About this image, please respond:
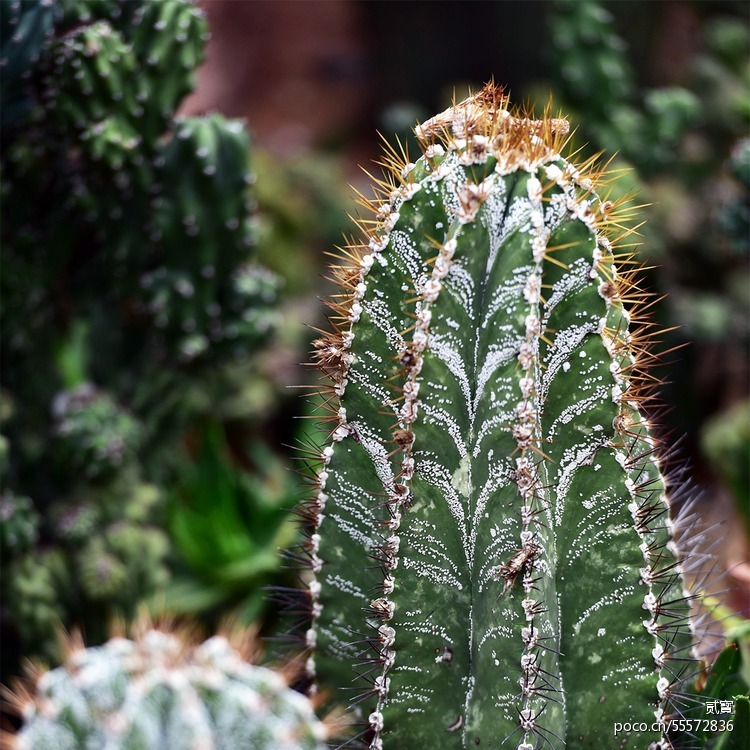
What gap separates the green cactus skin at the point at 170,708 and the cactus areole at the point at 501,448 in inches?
7.8

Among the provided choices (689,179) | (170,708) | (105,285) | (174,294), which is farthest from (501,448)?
(689,179)

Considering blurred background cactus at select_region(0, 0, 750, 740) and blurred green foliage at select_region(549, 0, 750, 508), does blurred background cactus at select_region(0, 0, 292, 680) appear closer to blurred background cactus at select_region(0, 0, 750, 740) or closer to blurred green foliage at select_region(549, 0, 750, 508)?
blurred background cactus at select_region(0, 0, 750, 740)

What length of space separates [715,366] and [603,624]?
2936 millimetres

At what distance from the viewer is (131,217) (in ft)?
7.90

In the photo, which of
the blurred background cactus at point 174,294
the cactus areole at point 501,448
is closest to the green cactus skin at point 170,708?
the cactus areole at point 501,448

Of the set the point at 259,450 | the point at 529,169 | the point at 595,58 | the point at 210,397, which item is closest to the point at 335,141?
the point at 595,58

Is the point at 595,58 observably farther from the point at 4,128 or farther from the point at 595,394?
the point at 595,394

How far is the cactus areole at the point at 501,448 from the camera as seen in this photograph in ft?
4.10

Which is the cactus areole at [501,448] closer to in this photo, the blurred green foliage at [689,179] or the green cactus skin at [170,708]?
the green cactus skin at [170,708]

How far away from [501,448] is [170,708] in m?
0.74

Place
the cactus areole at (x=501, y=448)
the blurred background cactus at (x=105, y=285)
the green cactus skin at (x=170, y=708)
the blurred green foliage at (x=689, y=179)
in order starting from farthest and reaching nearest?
the blurred green foliage at (x=689, y=179), the blurred background cactus at (x=105, y=285), the green cactus skin at (x=170, y=708), the cactus areole at (x=501, y=448)

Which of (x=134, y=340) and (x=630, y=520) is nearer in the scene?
(x=630, y=520)

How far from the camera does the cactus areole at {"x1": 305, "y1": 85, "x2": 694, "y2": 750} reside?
125 centimetres

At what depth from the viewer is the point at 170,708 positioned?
1.51 m
